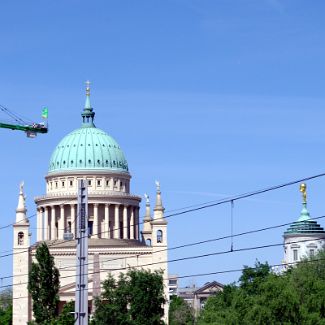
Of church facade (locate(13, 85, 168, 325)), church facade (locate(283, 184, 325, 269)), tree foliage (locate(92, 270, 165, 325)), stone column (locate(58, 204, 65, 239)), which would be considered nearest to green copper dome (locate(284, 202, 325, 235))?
Answer: church facade (locate(283, 184, 325, 269))

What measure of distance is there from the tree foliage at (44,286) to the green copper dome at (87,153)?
46.6 metres

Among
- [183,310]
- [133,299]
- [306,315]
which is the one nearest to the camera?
[306,315]

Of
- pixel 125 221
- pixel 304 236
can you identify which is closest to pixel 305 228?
pixel 304 236

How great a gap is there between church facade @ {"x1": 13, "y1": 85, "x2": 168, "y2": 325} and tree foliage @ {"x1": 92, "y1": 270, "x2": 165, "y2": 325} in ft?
181

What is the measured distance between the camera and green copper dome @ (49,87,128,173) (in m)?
174

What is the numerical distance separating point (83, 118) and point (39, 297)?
209 feet

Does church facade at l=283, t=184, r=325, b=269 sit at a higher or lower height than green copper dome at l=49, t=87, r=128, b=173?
lower

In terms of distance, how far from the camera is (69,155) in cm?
17512

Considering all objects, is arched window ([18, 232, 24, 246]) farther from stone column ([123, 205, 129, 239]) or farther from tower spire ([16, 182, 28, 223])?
stone column ([123, 205, 129, 239])

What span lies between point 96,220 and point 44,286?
145 ft

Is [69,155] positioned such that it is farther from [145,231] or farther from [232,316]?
[232,316]

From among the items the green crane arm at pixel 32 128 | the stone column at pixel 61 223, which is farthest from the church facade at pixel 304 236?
the green crane arm at pixel 32 128

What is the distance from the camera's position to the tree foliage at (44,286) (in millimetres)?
123125

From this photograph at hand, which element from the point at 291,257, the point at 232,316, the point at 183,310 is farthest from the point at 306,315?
the point at 291,257
